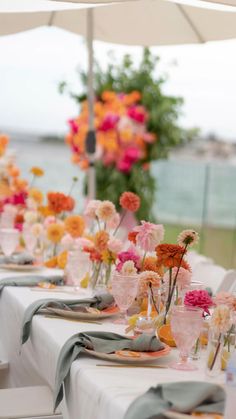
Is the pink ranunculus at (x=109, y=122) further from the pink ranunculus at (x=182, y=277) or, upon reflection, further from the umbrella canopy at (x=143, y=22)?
the pink ranunculus at (x=182, y=277)

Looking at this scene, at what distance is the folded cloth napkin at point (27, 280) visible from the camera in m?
3.40

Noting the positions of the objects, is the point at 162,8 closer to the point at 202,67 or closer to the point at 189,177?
the point at 189,177

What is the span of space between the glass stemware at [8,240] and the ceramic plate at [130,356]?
172 centimetres

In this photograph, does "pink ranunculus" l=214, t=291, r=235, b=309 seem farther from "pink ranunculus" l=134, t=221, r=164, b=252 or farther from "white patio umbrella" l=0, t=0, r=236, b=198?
"white patio umbrella" l=0, t=0, r=236, b=198

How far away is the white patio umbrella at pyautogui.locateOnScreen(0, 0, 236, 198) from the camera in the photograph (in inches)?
196

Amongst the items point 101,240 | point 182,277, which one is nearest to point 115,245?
point 101,240

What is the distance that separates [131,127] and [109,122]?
241 mm

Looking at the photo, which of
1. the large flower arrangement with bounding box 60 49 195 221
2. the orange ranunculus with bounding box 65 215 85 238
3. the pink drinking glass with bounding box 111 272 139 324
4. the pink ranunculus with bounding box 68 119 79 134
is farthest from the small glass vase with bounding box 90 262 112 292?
the large flower arrangement with bounding box 60 49 195 221

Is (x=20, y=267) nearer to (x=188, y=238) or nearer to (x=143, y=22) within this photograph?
(x=188, y=238)

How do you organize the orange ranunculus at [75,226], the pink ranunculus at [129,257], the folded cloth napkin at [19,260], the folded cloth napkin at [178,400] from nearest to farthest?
1. the folded cloth napkin at [178,400]
2. the pink ranunculus at [129,257]
3. the orange ranunculus at [75,226]
4. the folded cloth napkin at [19,260]

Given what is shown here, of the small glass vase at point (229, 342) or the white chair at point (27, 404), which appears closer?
the small glass vase at point (229, 342)

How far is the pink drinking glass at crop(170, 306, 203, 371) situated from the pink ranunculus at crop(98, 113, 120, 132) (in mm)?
4885

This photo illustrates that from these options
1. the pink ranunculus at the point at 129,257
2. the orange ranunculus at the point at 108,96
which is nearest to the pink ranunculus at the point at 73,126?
the orange ranunculus at the point at 108,96

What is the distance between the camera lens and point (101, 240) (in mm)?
3234
